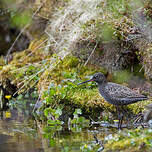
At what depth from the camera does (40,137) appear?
4793 millimetres

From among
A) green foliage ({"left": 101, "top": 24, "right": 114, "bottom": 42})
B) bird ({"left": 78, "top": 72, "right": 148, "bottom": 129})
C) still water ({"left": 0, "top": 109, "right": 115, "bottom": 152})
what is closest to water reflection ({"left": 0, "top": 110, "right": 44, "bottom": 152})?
still water ({"left": 0, "top": 109, "right": 115, "bottom": 152})

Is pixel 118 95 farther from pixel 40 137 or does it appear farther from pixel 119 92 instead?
pixel 40 137

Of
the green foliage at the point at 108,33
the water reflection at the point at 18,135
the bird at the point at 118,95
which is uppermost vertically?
the green foliage at the point at 108,33

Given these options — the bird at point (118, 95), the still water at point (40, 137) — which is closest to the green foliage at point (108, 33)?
the bird at point (118, 95)

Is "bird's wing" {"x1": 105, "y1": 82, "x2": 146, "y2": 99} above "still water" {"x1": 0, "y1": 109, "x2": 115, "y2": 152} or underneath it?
above

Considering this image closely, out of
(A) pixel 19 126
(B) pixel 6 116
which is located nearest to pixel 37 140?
(A) pixel 19 126

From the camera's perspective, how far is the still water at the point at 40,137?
418 centimetres

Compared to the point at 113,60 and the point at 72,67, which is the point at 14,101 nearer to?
the point at 72,67

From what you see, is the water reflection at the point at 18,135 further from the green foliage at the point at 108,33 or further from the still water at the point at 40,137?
the green foliage at the point at 108,33

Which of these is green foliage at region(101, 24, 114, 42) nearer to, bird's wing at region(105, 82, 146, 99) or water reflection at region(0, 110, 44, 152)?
bird's wing at region(105, 82, 146, 99)

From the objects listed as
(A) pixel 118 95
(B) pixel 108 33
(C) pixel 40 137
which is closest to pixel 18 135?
(C) pixel 40 137

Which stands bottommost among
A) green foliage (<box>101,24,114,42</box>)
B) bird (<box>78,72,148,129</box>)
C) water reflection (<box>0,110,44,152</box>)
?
water reflection (<box>0,110,44,152</box>)

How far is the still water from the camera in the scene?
418cm

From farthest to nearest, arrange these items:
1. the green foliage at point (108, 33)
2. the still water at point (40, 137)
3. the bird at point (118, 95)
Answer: the green foliage at point (108, 33)
the bird at point (118, 95)
the still water at point (40, 137)
